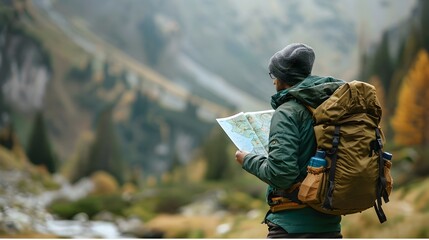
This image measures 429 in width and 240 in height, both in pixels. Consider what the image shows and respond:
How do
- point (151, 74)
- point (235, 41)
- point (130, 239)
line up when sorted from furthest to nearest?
1. point (235, 41)
2. point (151, 74)
3. point (130, 239)

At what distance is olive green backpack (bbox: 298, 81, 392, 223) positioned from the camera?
2.60 m

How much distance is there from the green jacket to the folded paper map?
0.14 m

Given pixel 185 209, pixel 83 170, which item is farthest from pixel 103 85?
pixel 185 209

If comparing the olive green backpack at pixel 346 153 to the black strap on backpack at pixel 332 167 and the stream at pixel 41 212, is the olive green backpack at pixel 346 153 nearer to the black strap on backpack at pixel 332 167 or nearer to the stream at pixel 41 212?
the black strap on backpack at pixel 332 167

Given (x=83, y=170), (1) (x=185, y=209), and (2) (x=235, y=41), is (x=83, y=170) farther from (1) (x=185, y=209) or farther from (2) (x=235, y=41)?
(2) (x=235, y=41)

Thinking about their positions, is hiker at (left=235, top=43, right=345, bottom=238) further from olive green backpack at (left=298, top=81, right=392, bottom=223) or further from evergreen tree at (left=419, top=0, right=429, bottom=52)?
evergreen tree at (left=419, top=0, right=429, bottom=52)

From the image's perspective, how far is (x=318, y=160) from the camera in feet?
8.57

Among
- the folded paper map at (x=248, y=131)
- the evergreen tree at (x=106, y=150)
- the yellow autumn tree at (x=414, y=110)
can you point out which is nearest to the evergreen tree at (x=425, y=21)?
the yellow autumn tree at (x=414, y=110)

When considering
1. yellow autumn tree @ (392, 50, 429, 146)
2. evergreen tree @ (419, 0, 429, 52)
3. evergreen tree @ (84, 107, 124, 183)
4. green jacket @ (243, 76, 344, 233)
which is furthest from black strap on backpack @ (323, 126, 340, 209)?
evergreen tree @ (419, 0, 429, 52)

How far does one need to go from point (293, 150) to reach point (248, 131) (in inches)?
16.9

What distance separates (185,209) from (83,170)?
144 cm

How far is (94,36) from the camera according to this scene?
9414mm

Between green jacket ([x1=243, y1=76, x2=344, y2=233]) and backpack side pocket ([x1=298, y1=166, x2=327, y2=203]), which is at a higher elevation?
green jacket ([x1=243, y1=76, x2=344, y2=233])

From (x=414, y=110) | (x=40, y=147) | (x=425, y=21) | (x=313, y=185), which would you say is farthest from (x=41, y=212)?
(x=313, y=185)
